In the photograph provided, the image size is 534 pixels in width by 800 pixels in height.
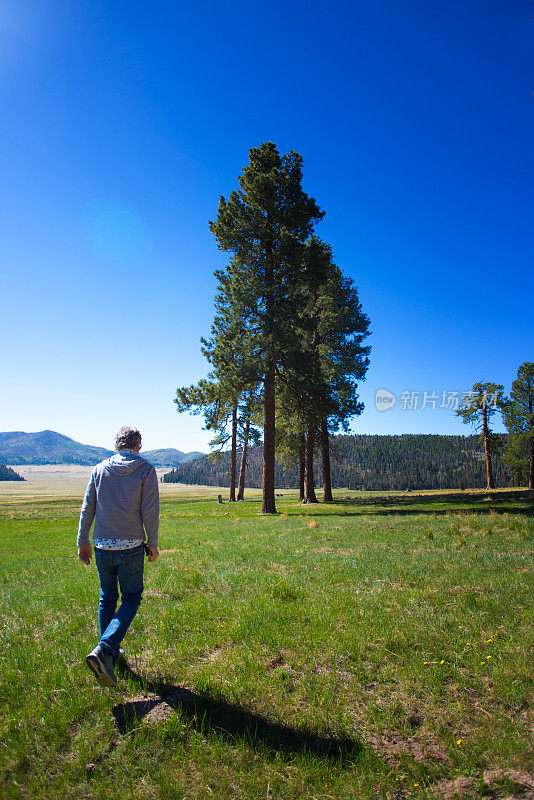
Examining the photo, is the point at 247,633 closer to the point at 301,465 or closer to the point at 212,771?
the point at 212,771

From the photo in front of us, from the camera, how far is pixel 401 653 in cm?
436

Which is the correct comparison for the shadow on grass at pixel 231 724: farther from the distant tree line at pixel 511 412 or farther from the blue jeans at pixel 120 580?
the distant tree line at pixel 511 412

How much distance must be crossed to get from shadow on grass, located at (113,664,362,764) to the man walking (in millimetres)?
708

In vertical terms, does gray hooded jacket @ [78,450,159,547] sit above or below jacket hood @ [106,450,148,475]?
below

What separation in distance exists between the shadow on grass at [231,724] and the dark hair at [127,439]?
95.7 inches

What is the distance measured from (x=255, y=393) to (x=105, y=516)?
19948mm

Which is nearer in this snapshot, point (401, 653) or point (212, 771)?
point (212, 771)

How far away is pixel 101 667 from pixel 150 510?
1491mm

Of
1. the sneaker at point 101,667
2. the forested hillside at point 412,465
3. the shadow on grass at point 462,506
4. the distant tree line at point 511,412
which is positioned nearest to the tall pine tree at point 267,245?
the shadow on grass at point 462,506

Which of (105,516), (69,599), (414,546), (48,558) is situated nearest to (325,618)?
(105,516)

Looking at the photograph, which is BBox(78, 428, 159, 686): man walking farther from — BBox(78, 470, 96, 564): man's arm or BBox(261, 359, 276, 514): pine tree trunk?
BBox(261, 359, 276, 514): pine tree trunk

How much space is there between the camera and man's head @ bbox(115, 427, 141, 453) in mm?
4676

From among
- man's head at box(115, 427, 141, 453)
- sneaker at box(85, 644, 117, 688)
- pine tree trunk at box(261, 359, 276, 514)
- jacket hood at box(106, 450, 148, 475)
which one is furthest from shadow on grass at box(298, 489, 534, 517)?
sneaker at box(85, 644, 117, 688)

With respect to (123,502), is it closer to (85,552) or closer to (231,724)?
(85,552)
